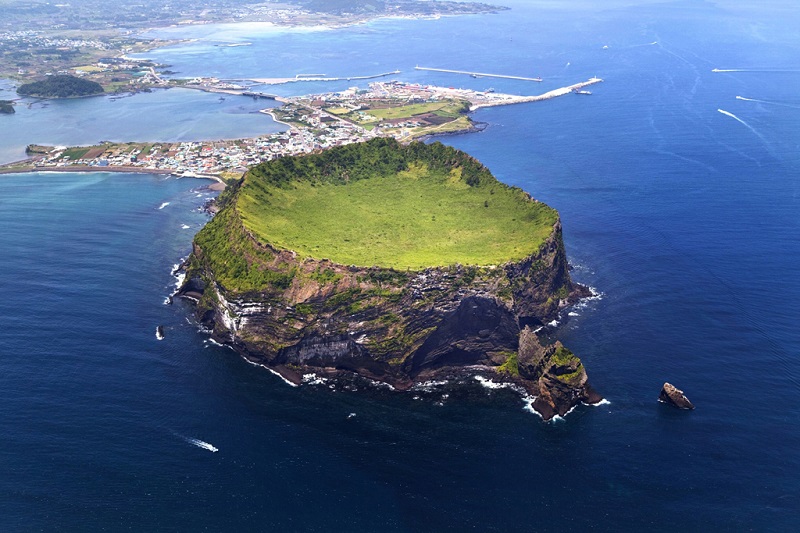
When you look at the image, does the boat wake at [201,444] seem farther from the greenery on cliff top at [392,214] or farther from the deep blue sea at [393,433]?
the greenery on cliff top at [392,214]

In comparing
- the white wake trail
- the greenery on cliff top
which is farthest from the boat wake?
the greenery on cliff top

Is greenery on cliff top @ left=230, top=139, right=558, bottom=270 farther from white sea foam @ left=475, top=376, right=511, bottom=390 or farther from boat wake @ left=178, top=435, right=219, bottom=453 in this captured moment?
boat wake @ left=178, top=435, right=219, bottom=453

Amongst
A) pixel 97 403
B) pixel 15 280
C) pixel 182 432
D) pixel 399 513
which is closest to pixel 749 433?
pixel 399 513

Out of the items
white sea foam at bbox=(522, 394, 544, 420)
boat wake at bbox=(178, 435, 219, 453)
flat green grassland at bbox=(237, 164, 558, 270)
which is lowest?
boat wake at bbox=(178, 435, 219, 453)

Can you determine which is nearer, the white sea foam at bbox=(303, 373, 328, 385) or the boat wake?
the boat wake

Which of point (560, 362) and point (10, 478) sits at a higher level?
point (560, 362)

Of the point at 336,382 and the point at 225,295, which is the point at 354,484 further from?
the point at 225,295

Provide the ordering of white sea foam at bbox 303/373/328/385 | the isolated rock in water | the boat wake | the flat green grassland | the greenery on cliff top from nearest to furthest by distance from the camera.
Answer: the boat wake → the isolated rock in water → white sea foam at bbox 303/373/328/385 → the flat green grassland → the greenery on cliff top
